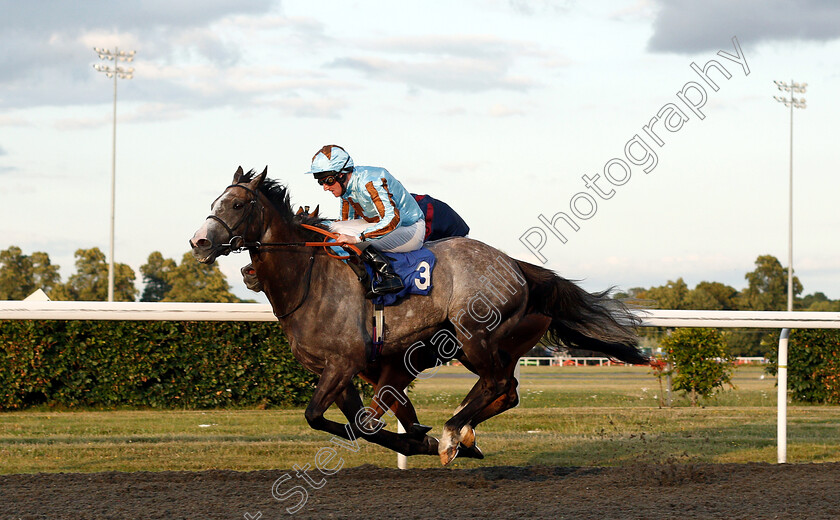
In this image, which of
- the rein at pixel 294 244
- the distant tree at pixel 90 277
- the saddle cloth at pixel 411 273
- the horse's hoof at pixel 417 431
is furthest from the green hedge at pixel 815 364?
the distant tree at pixel 90 277

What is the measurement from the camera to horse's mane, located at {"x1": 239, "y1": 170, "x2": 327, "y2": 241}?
15.1ft

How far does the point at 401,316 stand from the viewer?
4.62 m

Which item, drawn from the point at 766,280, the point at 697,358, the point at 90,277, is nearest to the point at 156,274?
the point at 90,277

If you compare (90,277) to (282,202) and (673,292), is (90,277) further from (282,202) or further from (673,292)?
(282,202)

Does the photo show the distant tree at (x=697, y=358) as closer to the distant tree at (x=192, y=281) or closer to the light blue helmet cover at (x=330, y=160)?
the light blue helmet cover at (x=330, y=160)

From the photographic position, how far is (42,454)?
6125 millimetres

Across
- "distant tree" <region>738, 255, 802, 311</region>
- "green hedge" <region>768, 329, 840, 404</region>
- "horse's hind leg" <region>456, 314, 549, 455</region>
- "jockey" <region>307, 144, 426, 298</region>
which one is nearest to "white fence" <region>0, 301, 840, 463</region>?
"horse's hind leg" <region>456, 314, 549, 455</region>

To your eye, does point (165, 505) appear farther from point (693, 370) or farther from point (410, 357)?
point (693, 370)

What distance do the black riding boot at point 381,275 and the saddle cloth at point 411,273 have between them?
0.04m

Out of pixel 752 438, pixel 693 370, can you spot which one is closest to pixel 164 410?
pixel 752 438

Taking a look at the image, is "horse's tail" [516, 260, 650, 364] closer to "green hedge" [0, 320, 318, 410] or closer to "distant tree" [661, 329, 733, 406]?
"green hedge" [0, 320, 318, 410]

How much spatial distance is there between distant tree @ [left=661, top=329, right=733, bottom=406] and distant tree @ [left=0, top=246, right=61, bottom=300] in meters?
38.8

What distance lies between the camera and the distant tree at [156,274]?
47562mm

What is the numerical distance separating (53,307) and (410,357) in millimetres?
2312
